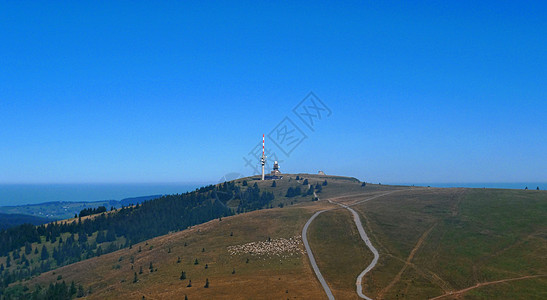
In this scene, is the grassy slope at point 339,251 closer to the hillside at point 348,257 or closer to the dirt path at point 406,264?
the hillside at point 348,257

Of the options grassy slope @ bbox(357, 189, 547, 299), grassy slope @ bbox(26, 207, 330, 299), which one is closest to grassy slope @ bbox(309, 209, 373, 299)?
grassy slope @ bbox(26, 207, 330, 299)

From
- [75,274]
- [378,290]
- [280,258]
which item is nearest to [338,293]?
[378,290]

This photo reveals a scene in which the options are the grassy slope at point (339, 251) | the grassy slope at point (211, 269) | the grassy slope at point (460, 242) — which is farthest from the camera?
the grassy slope at point (339, 251)

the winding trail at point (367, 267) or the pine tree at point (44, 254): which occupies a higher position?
the winding trail at point (367, 267)

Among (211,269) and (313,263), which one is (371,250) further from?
(211,269)

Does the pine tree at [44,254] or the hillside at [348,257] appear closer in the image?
the hillside at [348,257]

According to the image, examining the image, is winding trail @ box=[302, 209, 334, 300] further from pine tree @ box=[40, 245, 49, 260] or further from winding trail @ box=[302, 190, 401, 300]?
pine tree @ box=[40, 245, 49, 260]

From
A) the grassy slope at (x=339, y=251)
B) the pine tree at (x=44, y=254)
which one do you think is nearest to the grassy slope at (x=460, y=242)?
the grassy slope at (x=339, y=251)

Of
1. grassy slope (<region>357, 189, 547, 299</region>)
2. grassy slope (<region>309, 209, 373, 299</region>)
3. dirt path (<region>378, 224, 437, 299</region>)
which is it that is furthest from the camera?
grassy slope (<region>309, 209, 373, 299</region>)

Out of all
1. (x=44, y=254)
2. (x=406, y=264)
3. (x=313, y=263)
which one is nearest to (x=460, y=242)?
(x=406, y=264)
